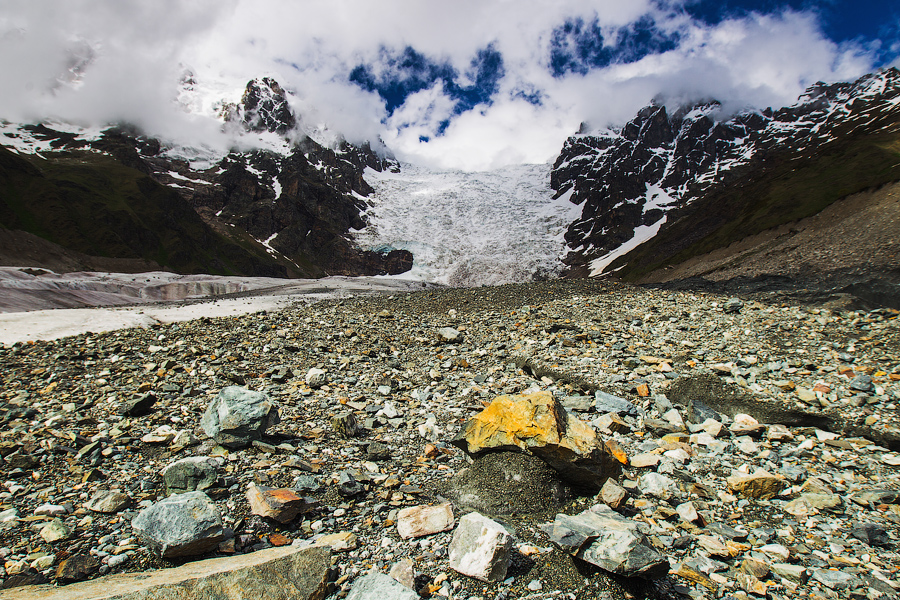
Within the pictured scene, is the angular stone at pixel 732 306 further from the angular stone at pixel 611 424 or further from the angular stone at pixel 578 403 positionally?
the angular stone at pixel 611 424

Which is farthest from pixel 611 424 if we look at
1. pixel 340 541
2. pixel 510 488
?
pixel 340 541

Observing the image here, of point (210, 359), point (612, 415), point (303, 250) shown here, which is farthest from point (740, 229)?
point (303, 250)

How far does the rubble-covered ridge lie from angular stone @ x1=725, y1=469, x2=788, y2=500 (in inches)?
0.7

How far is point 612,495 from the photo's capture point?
4.66 meters

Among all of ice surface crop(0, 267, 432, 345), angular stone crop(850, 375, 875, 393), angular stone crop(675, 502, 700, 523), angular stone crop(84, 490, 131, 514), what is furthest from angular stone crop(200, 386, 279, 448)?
ice surface crop(0, 267, 432, 345)

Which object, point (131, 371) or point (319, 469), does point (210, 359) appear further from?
point (319, 469)

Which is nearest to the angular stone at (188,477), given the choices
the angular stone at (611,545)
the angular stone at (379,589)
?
the angular stone at (379,589)

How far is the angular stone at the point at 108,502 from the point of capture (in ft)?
14.0

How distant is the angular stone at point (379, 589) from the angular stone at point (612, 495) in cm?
268

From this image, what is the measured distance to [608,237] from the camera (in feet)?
505

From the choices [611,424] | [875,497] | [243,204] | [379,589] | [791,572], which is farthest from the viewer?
[243,204]

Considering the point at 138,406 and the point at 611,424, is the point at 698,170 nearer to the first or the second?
the point at 611,424

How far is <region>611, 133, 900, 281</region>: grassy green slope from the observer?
177 ft

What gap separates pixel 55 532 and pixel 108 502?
1.57 feet
